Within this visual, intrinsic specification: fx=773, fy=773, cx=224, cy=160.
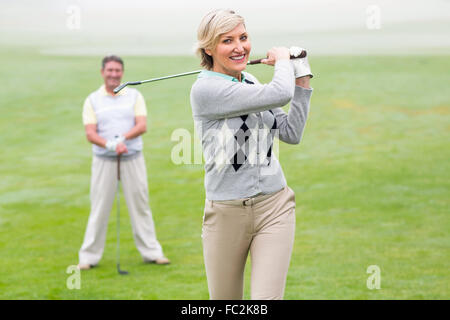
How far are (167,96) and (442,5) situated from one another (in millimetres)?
22632

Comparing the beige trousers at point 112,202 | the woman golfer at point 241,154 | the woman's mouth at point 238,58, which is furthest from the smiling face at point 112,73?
the woman's mouth at point 238,58

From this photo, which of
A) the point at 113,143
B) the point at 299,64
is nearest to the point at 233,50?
the point at 299,64

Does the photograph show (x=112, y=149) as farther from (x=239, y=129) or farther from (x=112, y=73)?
(x=239, y=129)

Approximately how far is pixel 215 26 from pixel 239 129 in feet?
1.76

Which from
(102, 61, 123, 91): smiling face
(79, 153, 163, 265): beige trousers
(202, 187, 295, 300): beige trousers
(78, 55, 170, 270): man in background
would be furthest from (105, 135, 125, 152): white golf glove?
(202, 187, 295, 300): beige trousers

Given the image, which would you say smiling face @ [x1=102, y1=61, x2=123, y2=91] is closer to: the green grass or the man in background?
the man in background

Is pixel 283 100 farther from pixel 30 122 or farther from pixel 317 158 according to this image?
pixel 30 122

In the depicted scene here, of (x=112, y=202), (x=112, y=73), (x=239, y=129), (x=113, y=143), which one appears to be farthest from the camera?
(x=112, y=202)

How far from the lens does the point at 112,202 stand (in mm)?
8055

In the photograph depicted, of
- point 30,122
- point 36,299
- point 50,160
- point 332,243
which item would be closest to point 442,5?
point 30,122

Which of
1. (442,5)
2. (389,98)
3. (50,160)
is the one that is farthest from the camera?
(442,5)

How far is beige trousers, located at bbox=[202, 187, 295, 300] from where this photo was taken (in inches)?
154

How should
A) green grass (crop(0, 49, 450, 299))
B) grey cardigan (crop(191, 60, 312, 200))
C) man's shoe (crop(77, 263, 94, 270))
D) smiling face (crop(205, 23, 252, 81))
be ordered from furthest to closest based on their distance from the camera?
man's shoe (crop(77, 263, 94, 270))
green grass (crop(0, 49, 450, 299))
smiling face (crop(205, 23, 252, 81))
grey cardigan (crop(191, 60, 312, 200))
